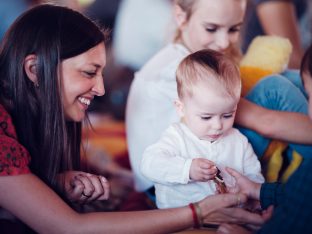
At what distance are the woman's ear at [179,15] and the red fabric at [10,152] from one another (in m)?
0.83

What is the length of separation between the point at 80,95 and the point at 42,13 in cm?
26

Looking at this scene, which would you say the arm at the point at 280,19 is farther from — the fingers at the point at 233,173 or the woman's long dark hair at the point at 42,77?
the woman's long dark hair at the point at 42,77

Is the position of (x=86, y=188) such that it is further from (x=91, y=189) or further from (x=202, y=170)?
(x=202, y=170)

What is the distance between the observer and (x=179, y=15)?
1.96 m

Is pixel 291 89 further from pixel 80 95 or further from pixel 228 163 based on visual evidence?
pixel 80 95

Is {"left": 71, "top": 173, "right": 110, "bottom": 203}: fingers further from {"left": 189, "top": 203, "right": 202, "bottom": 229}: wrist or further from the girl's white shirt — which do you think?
the girl's white shirt

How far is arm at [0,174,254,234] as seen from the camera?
1305 millimetres

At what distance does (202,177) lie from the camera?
1413 millimetres

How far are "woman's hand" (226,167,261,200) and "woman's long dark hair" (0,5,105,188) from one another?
50 centimetres

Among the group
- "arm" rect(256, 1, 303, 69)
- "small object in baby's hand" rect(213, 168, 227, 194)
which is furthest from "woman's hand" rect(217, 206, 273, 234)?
"arm" rect(256, 1, 303, 69)

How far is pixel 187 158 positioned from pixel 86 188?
0.31 meters

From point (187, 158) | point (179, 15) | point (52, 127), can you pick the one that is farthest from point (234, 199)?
point (179, 15)

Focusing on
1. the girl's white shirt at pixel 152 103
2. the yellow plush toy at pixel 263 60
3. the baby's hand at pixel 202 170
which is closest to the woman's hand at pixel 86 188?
the baby's hand at pixel 202 170

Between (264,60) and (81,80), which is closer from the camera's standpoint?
(81,80)
